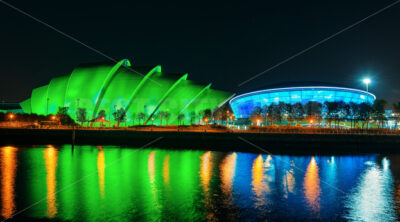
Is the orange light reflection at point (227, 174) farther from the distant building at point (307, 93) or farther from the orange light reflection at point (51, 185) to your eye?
the distant building at point (307, 93)

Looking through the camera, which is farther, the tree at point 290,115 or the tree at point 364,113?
the tree at point 290,115

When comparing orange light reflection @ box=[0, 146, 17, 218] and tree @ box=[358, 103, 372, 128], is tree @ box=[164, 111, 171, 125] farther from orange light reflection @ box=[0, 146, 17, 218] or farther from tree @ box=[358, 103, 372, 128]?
orange light reflection @ box=[0, 146, 17, 218]

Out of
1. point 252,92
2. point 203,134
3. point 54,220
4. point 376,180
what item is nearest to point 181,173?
point 54,220

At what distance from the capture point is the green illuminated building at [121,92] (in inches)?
2066

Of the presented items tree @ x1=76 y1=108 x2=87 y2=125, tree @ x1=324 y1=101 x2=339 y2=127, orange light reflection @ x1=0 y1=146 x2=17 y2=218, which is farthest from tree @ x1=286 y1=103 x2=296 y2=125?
orange light reflection @ x1=0 y1=146 x2=17 y2=218

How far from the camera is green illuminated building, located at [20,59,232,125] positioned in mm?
52469

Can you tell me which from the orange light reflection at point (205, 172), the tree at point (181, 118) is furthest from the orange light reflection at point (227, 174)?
the tree at point (181, 118)

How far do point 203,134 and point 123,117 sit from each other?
2274 centimetres

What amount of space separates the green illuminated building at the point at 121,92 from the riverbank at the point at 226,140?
1594 cm

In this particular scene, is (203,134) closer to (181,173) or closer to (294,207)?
(181,173)

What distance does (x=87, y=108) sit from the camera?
174 feet

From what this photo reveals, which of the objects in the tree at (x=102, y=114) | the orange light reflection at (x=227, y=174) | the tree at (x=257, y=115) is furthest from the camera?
the tree at (x=257, y=115)

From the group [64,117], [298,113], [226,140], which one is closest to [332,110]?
[298,113]

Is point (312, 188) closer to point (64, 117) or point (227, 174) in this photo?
point (227, 174)
